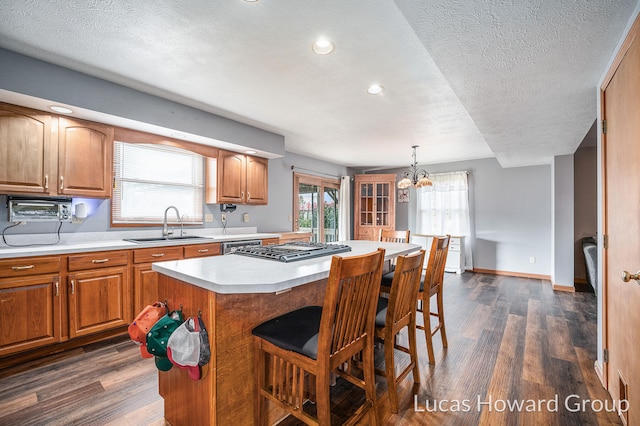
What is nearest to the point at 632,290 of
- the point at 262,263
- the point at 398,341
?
the point at 398,341

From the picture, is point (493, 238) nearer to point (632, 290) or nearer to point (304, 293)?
point (632, 290)

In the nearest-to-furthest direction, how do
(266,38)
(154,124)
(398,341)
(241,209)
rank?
(266,38)
(398,341)
(154,124)
(241,209)

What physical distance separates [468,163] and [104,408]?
6743 millimetres

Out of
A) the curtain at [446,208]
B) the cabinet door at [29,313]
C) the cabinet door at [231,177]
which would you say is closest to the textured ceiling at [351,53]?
the cabinet door at [231,177]

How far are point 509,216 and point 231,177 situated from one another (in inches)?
210

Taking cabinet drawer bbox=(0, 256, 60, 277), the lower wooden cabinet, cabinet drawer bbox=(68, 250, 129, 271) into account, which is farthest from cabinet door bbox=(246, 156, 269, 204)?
cabinet drawer bbox=(0, 256, 60, 277)

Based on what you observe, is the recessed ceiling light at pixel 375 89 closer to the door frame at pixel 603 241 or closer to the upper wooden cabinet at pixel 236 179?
the door frame at pixel 603 241

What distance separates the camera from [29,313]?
90.9 inches

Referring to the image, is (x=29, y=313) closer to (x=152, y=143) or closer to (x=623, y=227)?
(x=152, y=143)

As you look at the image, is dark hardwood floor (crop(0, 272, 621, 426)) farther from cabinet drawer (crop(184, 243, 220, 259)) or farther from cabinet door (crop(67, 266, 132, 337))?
cabinet drawer (crop(184, 243, 220, 259))

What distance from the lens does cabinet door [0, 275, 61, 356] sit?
2205mm

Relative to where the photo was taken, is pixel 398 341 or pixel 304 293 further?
pixel 398 341

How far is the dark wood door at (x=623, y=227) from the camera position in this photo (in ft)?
4.83

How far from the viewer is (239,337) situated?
1.42 m
